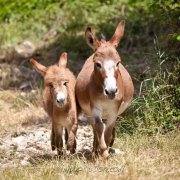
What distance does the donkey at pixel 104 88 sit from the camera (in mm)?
7340

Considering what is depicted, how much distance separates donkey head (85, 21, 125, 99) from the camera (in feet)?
23.4

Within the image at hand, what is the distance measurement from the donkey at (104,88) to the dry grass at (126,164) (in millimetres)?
354

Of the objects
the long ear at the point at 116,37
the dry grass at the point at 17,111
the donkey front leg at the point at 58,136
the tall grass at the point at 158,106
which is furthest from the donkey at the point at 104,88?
the dry grass at the point at 17,111

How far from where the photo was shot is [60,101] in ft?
25.8

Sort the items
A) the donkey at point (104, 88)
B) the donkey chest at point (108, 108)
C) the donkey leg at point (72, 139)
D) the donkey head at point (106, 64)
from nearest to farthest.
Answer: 1. the donkey head at point (106, 64)
2. the donkey at point (104, 88)
3. the donkey chest at point (108, 108)
4. the donkey leg at point (72, 139)

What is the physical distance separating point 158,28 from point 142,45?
2.49 ft

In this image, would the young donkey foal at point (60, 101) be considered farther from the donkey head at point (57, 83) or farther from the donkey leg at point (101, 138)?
the donkey leg at point (101, 138)

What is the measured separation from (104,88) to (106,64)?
0.32 m

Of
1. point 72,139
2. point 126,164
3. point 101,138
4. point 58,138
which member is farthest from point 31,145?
point 126,164

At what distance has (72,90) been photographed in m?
8.56

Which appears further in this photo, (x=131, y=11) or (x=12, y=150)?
(x=131, y=11)

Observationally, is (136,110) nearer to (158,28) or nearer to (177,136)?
(177,136)

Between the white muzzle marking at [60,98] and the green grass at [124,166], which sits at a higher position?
the white muzzle marking at [60,98]

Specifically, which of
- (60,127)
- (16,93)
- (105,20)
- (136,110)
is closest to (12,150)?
(60,127)
